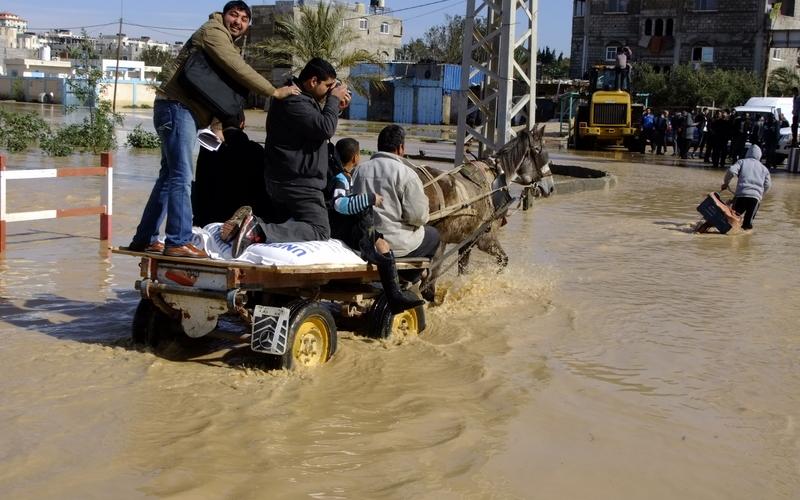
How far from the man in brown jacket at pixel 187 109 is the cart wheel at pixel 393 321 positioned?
153cm

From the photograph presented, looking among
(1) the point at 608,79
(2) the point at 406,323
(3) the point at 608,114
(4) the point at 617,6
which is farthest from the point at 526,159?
(4) the point at 617,6

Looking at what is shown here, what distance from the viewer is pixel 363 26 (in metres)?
78.9

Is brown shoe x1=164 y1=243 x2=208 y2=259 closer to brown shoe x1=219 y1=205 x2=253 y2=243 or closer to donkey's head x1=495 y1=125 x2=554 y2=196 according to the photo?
brown shoe x1=219 y1=205 x2=253 y2=243

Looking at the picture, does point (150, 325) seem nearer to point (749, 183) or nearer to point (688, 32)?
point (749, 183)

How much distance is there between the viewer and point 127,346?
6824 mm

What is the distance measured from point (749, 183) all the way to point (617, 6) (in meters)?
54.8

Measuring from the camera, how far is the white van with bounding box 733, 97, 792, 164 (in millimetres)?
30422

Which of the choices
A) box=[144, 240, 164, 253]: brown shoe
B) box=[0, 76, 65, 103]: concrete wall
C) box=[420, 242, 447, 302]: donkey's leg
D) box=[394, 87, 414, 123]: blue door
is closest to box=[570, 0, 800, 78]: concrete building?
box=[394, 87, 414, 123]: blue door

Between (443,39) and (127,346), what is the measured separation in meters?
88.2

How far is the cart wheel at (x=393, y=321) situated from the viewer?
7270 millimetres

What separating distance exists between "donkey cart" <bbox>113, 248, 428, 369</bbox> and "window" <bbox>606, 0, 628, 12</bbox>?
63518 mm

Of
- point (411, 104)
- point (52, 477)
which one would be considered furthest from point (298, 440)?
point (411, 104)

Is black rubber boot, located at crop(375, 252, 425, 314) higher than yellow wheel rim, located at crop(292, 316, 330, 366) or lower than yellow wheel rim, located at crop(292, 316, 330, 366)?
higher

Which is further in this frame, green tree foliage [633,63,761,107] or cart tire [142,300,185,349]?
green tree foliage [633,63,761,107]
